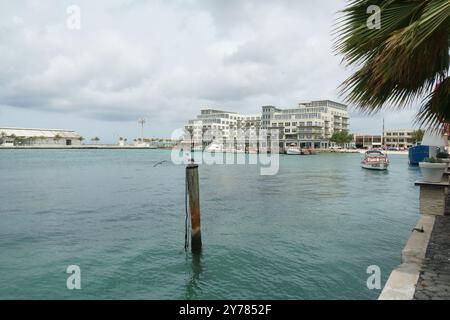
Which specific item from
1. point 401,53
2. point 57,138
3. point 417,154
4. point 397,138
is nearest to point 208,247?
point 401,53

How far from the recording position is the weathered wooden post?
11539 millimetres

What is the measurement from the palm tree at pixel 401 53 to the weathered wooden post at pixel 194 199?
6344mm

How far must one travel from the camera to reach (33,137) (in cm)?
18000

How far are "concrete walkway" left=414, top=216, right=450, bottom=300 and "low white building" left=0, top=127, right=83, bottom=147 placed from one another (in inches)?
7609

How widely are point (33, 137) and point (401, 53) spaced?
202 meters

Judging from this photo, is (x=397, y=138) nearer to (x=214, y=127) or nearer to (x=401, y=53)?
(x=214, y=127)

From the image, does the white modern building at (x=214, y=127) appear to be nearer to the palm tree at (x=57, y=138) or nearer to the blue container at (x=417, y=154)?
the palm tree at (x=57, y=138)

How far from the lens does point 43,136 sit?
183125mm

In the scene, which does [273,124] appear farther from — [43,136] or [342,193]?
[342,193]

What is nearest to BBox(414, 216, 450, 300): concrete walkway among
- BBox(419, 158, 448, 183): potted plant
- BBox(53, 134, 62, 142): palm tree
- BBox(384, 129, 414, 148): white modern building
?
BBox(419, 158, 448, 183): potted plant

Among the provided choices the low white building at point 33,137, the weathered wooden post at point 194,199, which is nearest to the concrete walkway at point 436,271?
the weathered wooden post at point 194,199

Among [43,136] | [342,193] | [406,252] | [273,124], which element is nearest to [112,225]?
[406,252]

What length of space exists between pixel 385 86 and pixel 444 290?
11.7ft

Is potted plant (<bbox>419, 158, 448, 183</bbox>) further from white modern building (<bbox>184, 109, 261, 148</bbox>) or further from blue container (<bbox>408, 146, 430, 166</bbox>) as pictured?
white modern building (<bbox>184, 109, 261, 148</bbox>)
